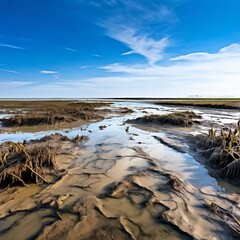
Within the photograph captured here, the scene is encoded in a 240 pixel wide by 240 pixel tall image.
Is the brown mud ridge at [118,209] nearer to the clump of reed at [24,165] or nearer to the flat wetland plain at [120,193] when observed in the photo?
the flat wetland plain at [120,193]

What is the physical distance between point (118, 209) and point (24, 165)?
9.39ft

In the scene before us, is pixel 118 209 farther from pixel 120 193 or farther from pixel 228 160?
pixel 228 160

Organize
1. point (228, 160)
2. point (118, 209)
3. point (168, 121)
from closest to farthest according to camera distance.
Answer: point (118, 209), point (228, 160), point (168, 121)

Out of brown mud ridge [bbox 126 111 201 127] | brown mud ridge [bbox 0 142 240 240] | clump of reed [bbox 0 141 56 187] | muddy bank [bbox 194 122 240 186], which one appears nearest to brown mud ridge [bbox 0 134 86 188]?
clump of reed [bbox 0 141 56 187]

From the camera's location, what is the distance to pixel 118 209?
5.15 m

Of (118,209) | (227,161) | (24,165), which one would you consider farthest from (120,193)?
(227,161)

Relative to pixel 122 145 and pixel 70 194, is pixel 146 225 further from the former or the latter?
pixel 122 145

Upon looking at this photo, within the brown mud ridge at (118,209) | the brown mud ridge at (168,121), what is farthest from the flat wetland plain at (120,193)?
the brown mud ridge at (168,121)

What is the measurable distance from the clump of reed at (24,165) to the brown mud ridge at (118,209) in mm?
305

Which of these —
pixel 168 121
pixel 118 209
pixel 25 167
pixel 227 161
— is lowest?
pixel 168 121

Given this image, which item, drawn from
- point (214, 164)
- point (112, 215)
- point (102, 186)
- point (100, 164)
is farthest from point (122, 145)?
point (112, 215)

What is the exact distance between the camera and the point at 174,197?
5672 mm

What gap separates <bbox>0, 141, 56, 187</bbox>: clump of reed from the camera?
6.43 meters

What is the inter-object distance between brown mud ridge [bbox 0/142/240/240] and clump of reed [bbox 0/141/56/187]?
305 mm
